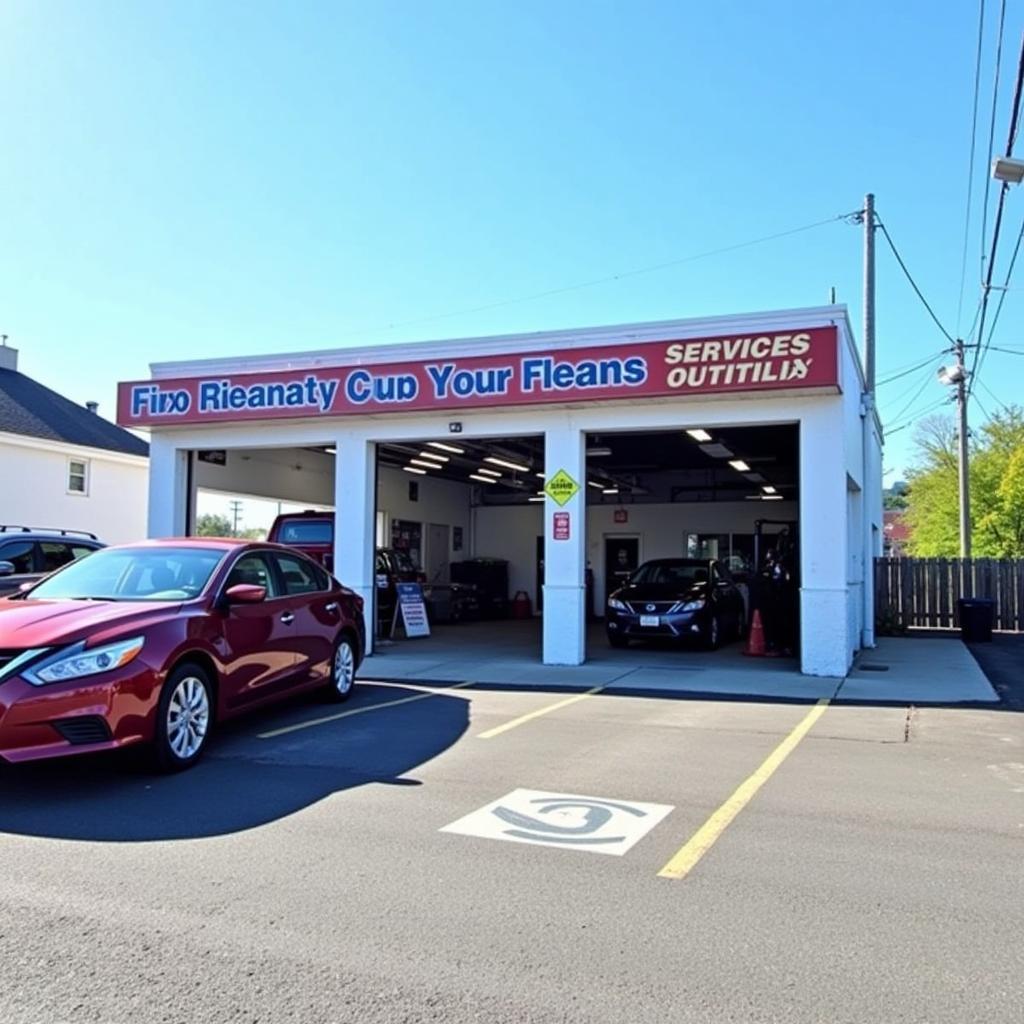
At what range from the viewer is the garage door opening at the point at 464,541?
1770cm

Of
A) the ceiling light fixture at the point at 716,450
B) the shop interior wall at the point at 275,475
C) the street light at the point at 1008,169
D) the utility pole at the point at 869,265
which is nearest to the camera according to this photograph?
the street light at the point at 1008,169

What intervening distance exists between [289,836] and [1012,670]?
39.5 ft

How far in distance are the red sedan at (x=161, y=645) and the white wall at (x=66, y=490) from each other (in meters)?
14.5

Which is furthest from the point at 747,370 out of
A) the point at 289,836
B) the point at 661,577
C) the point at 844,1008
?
the point at 844,1008

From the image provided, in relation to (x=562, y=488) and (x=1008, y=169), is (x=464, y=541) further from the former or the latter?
(x=1008, y=169)

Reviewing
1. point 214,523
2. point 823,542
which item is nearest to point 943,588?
point 823,542

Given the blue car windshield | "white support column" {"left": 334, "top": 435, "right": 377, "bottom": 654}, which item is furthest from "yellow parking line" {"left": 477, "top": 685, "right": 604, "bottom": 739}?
the blue car windshield

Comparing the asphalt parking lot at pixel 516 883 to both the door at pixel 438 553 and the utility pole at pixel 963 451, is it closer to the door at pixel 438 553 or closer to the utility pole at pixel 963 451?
the door at pixel 438 553

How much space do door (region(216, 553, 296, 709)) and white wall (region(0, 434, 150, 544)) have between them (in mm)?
14745

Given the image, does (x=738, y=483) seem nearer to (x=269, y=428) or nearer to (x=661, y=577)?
(x=661, y=577)

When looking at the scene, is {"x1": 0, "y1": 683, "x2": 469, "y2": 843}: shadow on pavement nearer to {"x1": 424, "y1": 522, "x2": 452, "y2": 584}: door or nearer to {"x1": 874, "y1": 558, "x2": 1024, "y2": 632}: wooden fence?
{"x1": 874, "y1": 558, "x2": 1024, "y2": 632}: wooden fence

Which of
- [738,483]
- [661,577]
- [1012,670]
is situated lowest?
[1012,670]

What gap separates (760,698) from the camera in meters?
10.2

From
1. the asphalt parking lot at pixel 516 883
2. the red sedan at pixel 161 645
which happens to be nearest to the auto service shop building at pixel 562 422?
the red sedan at pixel 161 645
